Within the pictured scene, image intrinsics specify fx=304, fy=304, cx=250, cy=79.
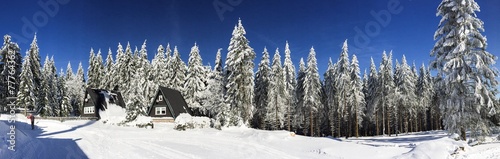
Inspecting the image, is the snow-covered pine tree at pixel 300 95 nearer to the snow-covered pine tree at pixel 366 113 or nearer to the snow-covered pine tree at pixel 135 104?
the snow-covered pine tree at pixel 366 113

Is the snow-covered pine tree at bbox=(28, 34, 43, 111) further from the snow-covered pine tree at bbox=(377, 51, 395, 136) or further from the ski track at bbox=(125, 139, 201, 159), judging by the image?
the snow-covered pine tree at bbox=(377, 51, 395, 136)

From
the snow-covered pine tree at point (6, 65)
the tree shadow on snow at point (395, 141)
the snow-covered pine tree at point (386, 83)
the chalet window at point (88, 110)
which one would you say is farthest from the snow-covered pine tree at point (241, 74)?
the snow-covered pine tree at point (6, 65)

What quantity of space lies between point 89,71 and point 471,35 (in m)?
68.6

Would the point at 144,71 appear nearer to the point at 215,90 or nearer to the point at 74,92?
the point at 215,90

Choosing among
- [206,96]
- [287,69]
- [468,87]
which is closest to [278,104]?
[287,69]

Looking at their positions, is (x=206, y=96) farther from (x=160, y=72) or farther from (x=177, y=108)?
(x=160, y=72)

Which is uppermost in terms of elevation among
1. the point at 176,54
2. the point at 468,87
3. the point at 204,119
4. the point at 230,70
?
the point at 176,54

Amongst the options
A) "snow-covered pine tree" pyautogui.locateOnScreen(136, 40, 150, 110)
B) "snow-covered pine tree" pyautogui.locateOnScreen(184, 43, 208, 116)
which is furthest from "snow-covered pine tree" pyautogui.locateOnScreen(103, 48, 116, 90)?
"snow-covered pine tree" pyautogui.locateOnScreen(184, 43, 208, 116)

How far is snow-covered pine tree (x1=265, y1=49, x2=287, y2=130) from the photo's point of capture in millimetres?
50625

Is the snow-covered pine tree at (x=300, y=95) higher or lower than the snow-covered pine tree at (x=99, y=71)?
lower

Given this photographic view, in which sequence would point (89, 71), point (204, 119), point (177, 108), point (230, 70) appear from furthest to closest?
point (89, 71) < point (177, 108) < point (230, 70) < point (204, 119)

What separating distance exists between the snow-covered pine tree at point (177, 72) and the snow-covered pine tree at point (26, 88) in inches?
842

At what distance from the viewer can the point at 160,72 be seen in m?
56.4

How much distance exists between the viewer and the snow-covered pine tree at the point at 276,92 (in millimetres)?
50625
